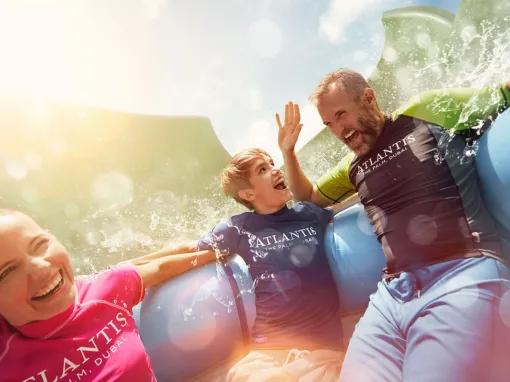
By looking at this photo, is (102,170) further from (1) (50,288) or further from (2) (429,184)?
(2) (429,184)

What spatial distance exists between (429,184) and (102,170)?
6679 mm

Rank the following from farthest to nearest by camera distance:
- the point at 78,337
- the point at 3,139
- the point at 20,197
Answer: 1. the point at 20,197
2. the point at 3,139
3. the point at 78,337

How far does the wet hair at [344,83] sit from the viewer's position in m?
1.56

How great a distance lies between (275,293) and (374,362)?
505mm

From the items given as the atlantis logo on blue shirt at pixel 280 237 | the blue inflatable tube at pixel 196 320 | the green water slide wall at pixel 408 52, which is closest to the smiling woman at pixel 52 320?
the blue inflatable tube at pixel 196 320

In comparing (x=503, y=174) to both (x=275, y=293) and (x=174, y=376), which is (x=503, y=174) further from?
(x=174, y=376)

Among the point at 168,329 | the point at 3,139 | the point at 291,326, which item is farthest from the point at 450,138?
the point at 3,139

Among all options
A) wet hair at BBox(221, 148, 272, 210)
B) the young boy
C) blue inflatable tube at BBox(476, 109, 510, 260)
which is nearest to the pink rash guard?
the young boy

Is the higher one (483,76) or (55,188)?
(483,76)

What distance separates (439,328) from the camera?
111cm

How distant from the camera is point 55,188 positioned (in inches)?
261

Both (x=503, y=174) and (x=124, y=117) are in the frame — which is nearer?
(x=503, y=174)

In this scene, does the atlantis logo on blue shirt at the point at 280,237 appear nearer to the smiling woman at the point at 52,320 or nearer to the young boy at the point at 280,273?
the young boy at the point at 280,273

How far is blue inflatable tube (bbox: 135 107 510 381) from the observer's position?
5.35 ft
